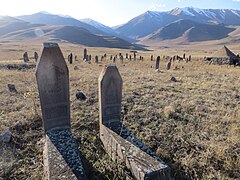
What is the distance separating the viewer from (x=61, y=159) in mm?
3977

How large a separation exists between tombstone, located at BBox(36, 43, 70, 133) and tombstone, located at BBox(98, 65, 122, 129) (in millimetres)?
850

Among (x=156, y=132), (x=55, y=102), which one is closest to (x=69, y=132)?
(x=55, y=102)

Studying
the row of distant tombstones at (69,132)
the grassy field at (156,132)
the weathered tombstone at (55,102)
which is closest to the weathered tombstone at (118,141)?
the row of distant tombstones at (69,132)

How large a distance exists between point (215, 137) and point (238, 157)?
1046mm

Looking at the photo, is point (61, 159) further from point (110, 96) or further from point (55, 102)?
point (110, 96)

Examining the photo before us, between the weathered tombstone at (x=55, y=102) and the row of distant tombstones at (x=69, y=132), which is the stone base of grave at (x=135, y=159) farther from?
the weathered tombstone at (x=55, y=102)

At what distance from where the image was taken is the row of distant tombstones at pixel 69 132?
3.77 metres

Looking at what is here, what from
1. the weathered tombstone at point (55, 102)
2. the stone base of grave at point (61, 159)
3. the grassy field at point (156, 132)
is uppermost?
the weathered tombstone at point (55, 102)

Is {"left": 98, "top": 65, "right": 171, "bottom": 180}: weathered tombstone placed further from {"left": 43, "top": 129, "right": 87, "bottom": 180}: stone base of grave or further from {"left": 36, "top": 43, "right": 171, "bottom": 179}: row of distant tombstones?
{"left": 43, "top": 129, "right": 87, "bottom": 180}: stone base of grave

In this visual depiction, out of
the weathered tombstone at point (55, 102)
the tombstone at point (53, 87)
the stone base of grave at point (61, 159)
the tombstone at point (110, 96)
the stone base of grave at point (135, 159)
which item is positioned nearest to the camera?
the stone base of grave at point (61, 159)

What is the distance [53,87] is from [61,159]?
1803 mm

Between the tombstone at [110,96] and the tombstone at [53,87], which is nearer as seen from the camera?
the tombstone at [53,87]

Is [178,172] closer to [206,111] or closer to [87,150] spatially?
[87,150]

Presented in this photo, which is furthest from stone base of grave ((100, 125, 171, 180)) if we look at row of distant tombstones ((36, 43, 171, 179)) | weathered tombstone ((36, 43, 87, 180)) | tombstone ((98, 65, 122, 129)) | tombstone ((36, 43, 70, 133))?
tombstone ((36, 43, 70, 133))
